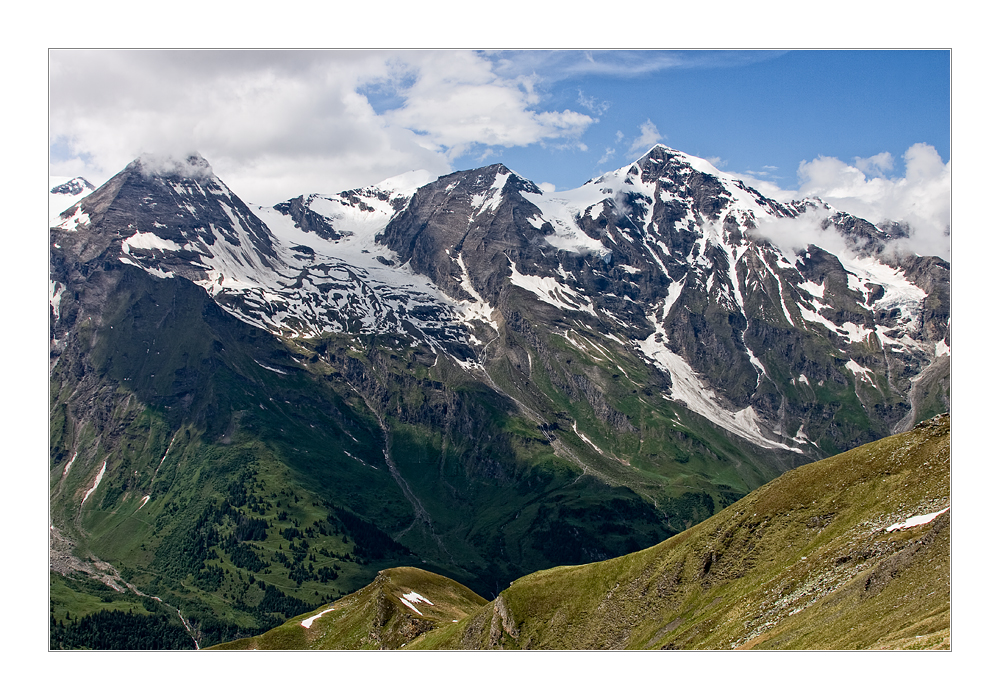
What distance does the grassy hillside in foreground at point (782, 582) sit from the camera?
92.6m

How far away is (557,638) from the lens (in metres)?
140

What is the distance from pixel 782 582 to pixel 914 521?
65.5ft

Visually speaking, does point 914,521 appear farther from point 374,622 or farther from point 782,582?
point 374,622

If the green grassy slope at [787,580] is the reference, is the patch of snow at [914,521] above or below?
above

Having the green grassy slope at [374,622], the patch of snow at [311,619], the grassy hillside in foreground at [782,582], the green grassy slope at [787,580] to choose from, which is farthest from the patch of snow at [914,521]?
the patch of snow at [311,619]

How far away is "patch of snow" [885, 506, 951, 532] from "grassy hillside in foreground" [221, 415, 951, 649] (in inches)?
27.9

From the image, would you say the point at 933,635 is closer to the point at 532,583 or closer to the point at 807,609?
the point at 807,609

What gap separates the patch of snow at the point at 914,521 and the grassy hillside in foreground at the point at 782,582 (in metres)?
0.71

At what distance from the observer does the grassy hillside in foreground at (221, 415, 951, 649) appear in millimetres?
92562

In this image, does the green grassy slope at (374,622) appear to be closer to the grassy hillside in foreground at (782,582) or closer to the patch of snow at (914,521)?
the grassy hillside in foreground at (782,582)

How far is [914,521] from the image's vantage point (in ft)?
351

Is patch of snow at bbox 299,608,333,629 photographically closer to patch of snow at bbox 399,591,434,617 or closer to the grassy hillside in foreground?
the grassy hillside in foreground

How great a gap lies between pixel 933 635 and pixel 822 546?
45.1 metres

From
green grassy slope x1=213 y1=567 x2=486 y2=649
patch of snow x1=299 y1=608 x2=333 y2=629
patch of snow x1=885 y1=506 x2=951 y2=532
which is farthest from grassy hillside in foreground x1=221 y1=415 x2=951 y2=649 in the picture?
patch of snow x1=299 y1=608 x2=333 y2=629
